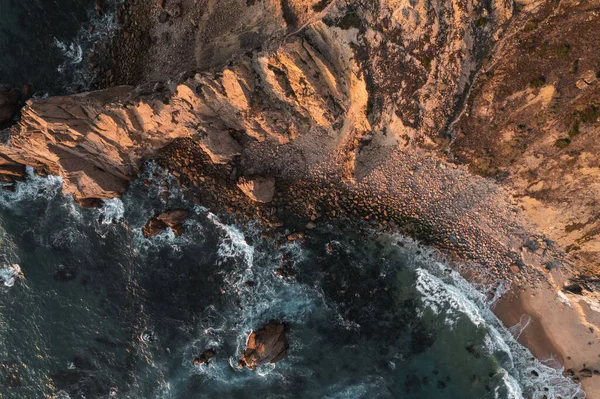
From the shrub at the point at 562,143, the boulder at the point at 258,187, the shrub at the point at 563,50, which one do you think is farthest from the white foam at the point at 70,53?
the shrub at the point at 562,143

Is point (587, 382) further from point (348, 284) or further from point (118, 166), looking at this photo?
point (118, 166)

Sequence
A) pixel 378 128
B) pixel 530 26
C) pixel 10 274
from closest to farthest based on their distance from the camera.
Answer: pixel 530 26, pixel 378 128, pixel 10 274

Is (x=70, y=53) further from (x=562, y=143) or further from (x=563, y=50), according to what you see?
(x=562, y=143)

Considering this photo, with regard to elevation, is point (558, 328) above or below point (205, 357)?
above

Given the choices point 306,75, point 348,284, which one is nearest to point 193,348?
point 348,284

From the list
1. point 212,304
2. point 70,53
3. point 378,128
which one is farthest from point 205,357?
point 70,53

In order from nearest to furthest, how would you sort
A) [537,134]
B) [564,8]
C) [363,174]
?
[564,8]
[537,134]
[363,174]

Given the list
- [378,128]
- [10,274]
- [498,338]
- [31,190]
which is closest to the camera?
[378,128]
